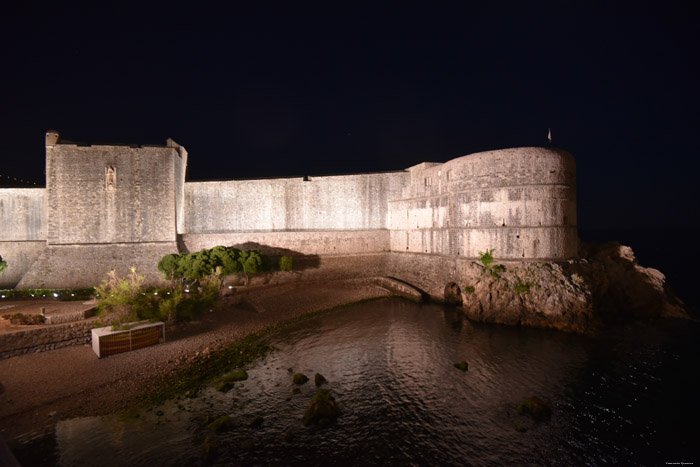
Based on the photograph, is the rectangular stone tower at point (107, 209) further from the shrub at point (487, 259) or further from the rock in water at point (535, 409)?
the rock in water at point (535, 409)

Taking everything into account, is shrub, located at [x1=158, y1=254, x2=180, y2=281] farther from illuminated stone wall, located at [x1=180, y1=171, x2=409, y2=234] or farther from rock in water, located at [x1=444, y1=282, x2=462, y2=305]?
rock in water, located at [x1=444, y1=282, x2=462, y2=305]

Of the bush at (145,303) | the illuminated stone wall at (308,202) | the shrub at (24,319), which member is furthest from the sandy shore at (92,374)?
the illuminated stone wall at (308,202)

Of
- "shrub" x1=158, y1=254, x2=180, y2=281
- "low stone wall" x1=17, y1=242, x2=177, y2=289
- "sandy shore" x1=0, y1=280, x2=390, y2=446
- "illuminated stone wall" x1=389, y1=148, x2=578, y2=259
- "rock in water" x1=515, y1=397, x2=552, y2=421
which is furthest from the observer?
"shrub" x1=158, y1=254, x2=180, y2=281

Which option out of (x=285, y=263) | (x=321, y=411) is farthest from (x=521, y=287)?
(x=285, y=263)

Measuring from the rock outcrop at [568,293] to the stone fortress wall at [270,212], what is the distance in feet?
3.79

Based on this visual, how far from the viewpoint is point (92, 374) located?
10.7m

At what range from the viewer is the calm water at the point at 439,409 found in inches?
311

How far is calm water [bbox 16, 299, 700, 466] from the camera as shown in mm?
7906

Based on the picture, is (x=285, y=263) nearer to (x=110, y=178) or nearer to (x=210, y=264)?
(x=210, y=264)

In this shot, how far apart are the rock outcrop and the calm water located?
145 cm

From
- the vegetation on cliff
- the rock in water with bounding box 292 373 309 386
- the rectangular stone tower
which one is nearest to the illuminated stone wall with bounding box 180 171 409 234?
the rectangular stone tower

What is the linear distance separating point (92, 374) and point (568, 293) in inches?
792

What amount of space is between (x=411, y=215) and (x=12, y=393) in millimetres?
20997

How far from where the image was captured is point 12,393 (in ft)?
31.1
